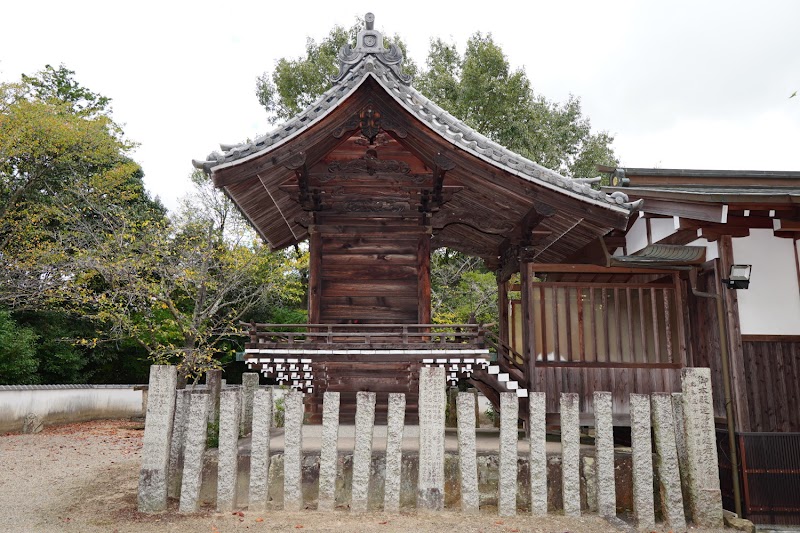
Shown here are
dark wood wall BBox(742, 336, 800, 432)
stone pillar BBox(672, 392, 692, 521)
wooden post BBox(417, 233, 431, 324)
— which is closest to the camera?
stone pillar BBox(672, 392, 692, 521)

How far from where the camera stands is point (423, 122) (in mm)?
8125

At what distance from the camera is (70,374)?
2377 cm

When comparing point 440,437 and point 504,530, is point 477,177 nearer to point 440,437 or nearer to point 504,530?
point 440,437

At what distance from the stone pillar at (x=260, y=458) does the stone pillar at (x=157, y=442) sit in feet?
3.49

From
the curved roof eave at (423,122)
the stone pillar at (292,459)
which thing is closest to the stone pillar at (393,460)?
the stone pillar at (292,459)

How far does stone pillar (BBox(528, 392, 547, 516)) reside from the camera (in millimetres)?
7094

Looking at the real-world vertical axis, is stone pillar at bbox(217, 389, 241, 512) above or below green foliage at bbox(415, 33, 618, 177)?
below

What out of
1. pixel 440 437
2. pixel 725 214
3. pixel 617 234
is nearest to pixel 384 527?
pixel 440 437

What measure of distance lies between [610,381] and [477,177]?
→ 3.98 m

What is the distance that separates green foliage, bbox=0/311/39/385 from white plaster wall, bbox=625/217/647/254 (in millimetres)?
20132

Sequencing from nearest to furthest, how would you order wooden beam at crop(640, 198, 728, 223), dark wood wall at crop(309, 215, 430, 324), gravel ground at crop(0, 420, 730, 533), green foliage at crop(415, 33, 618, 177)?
gravel ground at crop(0, 420, 730, 533) → wooden beam at crop(640, 198, 728, 223) → dark wood wall at crop(309, 215, 430, 324) → green foliage at crop(415, 33, 618, 177)

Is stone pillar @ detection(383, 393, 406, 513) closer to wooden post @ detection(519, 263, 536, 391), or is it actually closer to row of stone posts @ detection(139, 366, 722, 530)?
row of stone posts @ detection(139, 366, 722, 530)

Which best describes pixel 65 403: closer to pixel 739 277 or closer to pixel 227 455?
pixel 227 455

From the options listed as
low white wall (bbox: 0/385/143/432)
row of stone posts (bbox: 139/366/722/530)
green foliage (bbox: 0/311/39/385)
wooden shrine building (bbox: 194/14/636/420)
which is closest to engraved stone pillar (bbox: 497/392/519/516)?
row of stone posts (bbox: 139/366/722/530)
